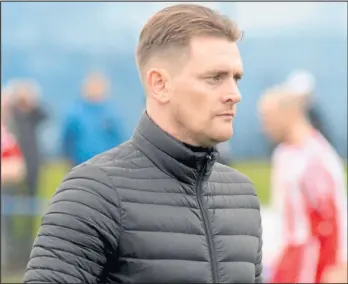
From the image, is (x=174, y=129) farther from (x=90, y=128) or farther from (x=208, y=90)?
(x=90, y=128)

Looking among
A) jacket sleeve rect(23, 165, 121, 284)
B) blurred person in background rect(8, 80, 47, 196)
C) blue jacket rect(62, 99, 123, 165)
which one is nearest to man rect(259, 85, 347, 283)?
blue jacket rect(62, 99, 123, 165)

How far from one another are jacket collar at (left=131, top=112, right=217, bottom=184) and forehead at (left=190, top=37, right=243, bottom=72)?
216 mm

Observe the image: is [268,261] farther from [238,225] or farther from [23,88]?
[238,225]

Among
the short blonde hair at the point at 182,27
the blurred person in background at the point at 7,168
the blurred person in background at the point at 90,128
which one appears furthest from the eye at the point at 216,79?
the blurred person in background at the point at 90,128

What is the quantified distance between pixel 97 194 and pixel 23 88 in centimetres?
824

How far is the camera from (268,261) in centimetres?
923

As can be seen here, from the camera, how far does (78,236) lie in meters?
2.77

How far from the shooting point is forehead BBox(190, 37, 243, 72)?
2.93 meters

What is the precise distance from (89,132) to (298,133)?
2.91 meters

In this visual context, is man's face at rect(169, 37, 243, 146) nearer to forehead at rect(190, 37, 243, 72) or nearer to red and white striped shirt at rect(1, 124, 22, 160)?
forehead at rect(190, 37, 243, 72)

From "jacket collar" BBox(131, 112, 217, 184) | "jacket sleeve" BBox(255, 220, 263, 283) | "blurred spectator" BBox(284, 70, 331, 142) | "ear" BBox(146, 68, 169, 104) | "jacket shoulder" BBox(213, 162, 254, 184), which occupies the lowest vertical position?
"jacket sleeve" BBox(255, 220, 263, 283)

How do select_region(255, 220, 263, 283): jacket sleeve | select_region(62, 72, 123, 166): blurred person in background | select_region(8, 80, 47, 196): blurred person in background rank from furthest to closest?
select_region(8, 80, 47, 196): blurred person in background
select_region(62, 72, 123, 166): blurred person in background
select_region(255, 220, 263, 283): jacket sleeve

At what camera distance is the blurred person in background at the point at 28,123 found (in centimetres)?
1064

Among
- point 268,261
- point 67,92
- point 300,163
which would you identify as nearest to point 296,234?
point 300,163
